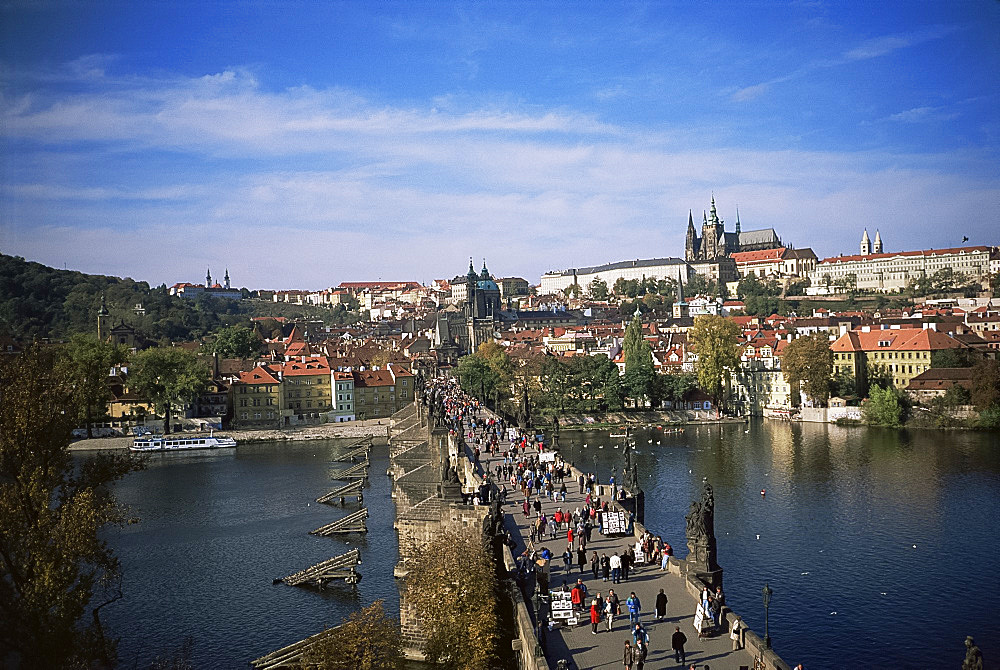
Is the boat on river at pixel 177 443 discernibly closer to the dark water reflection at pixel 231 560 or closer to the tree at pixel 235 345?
the dark water reflection at pixel 231 560

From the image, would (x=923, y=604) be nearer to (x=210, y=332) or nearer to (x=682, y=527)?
(x=682, y=527)

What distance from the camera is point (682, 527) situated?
2741 cm

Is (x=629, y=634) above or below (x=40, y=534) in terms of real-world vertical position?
below

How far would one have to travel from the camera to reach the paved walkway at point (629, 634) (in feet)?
40.7

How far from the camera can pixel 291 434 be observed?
5478 cm

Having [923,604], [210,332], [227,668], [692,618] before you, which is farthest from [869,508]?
[210,332]

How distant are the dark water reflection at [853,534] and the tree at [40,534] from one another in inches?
514

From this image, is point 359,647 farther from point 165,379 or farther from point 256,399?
point 256,399

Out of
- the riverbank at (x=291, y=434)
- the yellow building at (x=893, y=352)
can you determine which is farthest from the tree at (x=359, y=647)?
the yellow building at (x=893, y=352)

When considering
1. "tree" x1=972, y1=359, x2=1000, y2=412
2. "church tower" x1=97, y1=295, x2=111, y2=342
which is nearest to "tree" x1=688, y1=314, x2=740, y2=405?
"tree" x1=972, y1=359, x2=1000, y2=412

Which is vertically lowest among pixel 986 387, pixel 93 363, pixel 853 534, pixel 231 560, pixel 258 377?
pixel 853 534

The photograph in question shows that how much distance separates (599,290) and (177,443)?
112m

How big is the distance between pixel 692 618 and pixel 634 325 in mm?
56425

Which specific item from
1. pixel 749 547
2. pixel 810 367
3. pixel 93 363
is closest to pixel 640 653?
pixel 749 547
